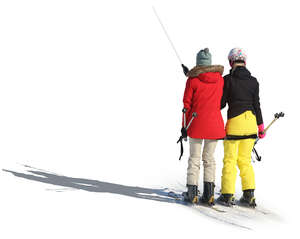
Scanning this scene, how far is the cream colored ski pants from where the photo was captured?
7758mm

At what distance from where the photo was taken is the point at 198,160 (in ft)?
25.6

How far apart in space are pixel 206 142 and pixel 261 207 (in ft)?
5.68

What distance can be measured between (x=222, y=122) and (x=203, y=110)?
0.37 meters

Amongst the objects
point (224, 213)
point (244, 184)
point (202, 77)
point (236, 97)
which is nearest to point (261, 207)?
point (244, 184)

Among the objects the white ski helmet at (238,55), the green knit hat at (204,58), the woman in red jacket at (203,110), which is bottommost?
the woman in red jacket at (203,110)

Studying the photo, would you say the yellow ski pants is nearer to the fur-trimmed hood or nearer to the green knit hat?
the fur-trimmed hood

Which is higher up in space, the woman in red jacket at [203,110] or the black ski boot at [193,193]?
the woman in red jacket at [203,110]

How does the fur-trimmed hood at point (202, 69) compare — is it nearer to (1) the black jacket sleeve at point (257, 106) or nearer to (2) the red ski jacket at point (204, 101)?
(2) the red ski jacket at point (204, 101)

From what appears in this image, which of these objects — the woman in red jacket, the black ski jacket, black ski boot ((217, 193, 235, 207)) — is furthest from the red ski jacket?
black ski boot ((217, 193, 235, 207))

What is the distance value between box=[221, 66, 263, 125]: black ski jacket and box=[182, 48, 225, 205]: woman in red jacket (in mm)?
211

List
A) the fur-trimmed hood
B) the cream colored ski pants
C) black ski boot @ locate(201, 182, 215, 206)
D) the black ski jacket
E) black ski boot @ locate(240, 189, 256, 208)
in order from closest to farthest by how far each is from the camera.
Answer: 1. the fur-trimmed hood
2. the cream colored ski pants
3. black ski boot @ locate(201, 182, 215, 206)
4. the black ski jacket
5. black ski boot @ locate(240, 189, 256, 208)

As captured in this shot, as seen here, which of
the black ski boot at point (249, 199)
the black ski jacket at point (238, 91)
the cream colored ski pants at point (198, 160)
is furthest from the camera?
the black ski boot at point (249, 199)

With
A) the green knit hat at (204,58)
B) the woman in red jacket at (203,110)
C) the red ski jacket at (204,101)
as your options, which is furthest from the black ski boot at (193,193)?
the green knit hat at (204,58)

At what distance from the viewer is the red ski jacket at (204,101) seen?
7637 millimetres
